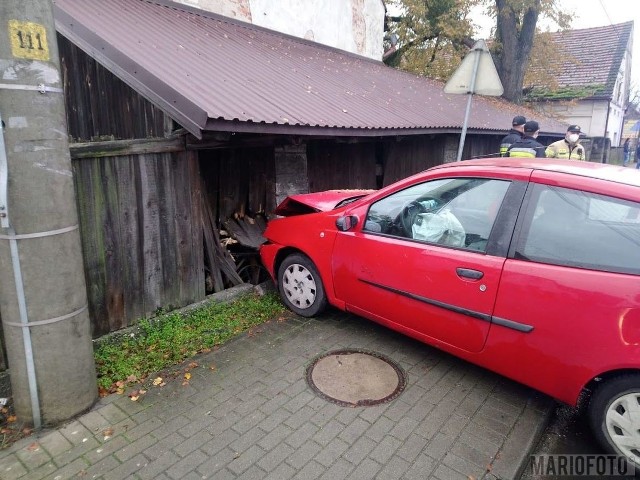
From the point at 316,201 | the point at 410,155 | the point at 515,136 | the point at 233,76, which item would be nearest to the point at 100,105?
the point at 233,76

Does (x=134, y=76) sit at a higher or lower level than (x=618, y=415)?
higher

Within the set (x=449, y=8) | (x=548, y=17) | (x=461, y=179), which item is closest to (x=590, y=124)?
(x=548, y=17)

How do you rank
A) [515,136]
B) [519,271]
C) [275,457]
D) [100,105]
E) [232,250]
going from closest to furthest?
[275,457], [519,271], [100,105], [232,250], [515,136]

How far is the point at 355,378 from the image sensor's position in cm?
347

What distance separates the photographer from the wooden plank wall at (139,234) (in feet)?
12.1

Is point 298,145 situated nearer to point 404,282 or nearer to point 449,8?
point 404,282

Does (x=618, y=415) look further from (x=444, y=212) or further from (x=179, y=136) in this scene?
(x=179, y=136)

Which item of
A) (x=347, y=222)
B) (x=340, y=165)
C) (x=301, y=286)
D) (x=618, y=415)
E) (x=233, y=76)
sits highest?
(x=233, y=76)

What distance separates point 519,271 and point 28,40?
10.9 feet

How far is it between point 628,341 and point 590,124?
86.8ft

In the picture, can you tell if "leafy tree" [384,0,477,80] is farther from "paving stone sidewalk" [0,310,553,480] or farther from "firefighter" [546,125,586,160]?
"paving stone sidewalk" [0,310,553,480]

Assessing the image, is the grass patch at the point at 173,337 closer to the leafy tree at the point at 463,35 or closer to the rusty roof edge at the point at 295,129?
the rusty roof edge at the point at 295,129

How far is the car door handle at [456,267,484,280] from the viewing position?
3.00m

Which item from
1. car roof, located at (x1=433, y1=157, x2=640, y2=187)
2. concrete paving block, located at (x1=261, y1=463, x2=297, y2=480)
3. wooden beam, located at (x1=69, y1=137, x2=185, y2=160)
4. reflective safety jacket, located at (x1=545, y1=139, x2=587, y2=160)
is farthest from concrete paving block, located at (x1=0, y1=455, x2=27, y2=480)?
reflective safety jacket, located at (x1=545, y1=139, x2=587, y2=160)
